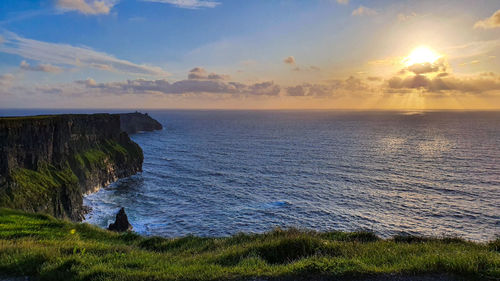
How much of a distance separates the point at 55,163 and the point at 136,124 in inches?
5175

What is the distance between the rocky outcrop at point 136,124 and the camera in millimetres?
177500

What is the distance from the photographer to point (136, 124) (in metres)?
182

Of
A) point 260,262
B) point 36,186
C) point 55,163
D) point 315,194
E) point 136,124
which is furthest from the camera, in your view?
point 136,124

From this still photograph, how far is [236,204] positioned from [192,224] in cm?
1071

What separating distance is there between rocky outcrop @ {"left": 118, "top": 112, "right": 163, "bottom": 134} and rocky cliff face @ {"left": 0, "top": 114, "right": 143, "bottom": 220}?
101071mm

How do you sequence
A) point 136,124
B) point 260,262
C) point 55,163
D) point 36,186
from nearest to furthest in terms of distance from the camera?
1. point 260,262
2. point 36,186
3. point 55,163
4. point 136,124

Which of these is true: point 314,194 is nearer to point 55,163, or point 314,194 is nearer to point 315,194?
point 315,194

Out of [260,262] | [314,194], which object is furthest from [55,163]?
[260,262]

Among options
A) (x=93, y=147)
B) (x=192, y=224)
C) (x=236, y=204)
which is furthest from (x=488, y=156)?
(x=93, y=147)

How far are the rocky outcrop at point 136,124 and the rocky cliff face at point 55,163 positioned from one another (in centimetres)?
10107

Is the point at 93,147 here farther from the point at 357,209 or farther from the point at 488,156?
the point at 488,156

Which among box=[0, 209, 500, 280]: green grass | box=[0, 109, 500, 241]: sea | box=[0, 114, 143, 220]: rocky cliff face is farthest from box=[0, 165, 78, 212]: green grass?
box=[0, 209, 500, 280]: green grass

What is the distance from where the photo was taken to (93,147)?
76125mm

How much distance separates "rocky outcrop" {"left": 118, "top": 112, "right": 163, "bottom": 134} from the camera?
17750 centimetres
